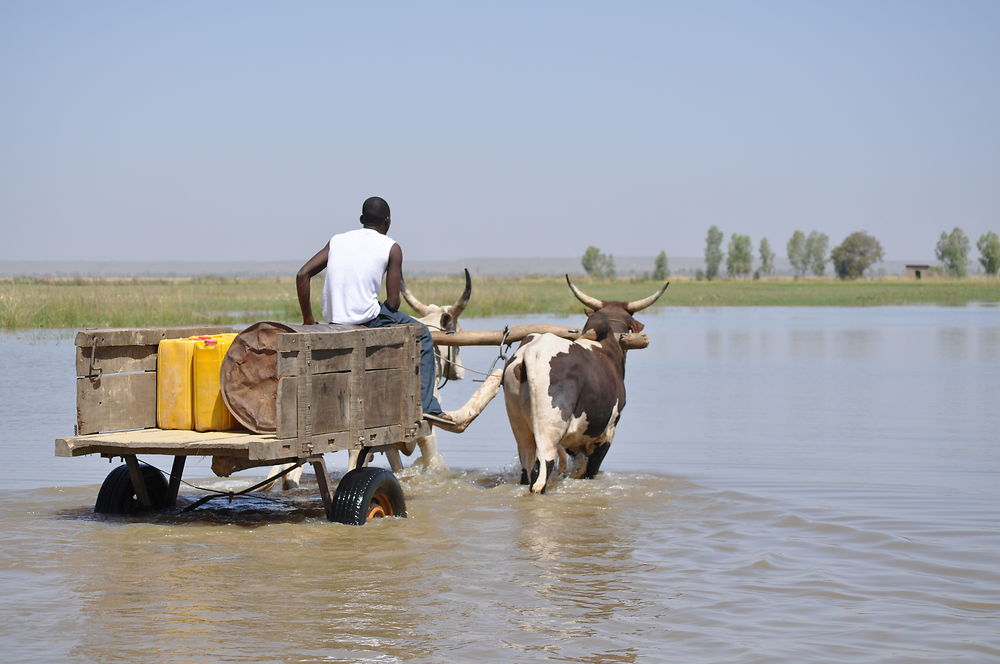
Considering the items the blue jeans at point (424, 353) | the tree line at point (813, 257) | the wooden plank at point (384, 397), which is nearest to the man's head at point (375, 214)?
the blue jeans at point (424, 353)

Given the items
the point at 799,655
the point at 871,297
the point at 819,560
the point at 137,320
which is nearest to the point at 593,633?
the point at 799,655

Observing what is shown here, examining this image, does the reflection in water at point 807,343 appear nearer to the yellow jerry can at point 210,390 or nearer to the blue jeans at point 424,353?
the blue jeans at point 424,353

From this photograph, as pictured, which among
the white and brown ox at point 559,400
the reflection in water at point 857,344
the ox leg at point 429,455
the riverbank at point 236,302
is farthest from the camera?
the riverbank at point 236,302

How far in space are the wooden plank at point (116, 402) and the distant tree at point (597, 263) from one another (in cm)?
11677

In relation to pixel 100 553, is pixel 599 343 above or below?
above

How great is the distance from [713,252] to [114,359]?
120 meters

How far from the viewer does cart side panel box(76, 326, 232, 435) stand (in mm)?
7277

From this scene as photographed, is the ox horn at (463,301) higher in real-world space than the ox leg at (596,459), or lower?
higher

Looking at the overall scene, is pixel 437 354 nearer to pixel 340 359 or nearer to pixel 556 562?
pixel 340 359

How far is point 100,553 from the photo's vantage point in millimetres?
6883

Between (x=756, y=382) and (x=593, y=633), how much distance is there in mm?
13680

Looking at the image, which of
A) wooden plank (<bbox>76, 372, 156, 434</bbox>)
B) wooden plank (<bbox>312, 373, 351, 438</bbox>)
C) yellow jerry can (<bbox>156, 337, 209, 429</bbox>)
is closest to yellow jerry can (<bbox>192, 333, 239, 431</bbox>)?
yellow jerry can (<bbox>156, 337, 209, 429</bbox>)

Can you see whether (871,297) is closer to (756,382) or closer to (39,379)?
(756,382)

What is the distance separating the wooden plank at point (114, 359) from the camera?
729 centimetres
